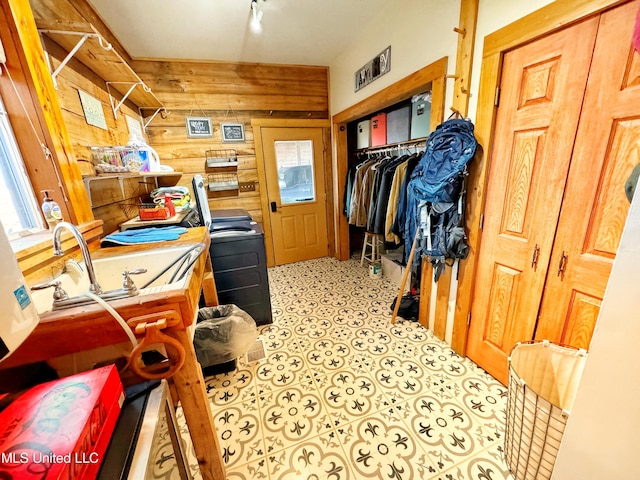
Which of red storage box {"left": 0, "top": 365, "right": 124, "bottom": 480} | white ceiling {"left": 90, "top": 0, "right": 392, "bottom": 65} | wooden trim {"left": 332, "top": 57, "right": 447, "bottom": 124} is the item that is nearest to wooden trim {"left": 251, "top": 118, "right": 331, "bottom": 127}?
wooden trim {"left": 332, "top": 57, "right": 447, "bottom": 124}

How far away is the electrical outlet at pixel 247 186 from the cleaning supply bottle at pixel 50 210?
213 cm

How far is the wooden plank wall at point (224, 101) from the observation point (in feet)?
9.05

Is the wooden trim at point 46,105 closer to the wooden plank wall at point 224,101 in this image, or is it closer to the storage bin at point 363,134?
the wooden plank wall at point 224,101

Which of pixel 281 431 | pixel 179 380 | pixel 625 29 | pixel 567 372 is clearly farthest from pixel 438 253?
pixel 179 380

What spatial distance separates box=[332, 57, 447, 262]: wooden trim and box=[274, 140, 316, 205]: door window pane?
0.36m

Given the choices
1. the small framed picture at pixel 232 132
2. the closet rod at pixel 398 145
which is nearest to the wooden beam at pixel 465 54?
the closet rod at pixel 398 145

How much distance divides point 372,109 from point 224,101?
68.9 inches

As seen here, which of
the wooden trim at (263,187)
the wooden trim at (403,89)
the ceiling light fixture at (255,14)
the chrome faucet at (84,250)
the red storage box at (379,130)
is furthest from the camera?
the wooden trim at (263,187)

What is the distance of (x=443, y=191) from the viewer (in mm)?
1509

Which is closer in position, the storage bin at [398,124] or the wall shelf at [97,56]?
the wall shelf at [97,56]

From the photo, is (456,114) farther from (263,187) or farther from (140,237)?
(263,187)

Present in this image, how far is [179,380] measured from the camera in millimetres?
858

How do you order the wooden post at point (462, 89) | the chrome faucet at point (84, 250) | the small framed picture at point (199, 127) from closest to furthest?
the chrome faucet at point (84, 250) → the wooden post at point (462, 89) → the small framed picture at point (199, 127)

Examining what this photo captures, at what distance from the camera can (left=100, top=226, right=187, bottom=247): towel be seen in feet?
4.74
